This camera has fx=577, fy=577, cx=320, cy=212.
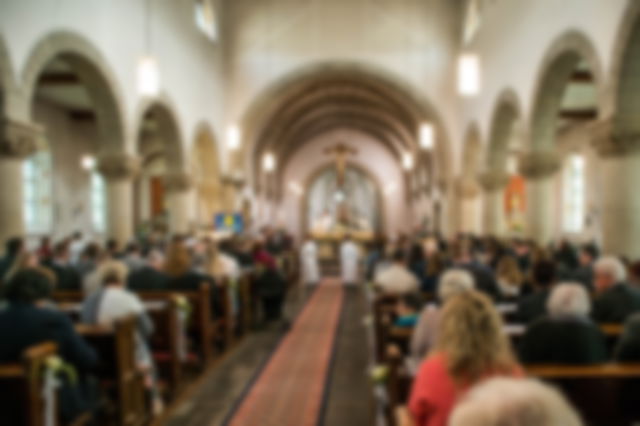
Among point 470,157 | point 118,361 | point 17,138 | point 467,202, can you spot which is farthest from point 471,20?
point 118,361

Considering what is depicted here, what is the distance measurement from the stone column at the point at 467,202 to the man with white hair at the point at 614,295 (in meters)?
12.3

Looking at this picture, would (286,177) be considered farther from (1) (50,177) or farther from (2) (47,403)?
(2) (47,403)

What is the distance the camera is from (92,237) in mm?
17984

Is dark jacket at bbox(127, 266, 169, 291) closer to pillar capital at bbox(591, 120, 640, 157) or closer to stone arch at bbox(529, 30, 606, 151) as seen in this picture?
pillar capital at bbox(591, 120, 640, 157)

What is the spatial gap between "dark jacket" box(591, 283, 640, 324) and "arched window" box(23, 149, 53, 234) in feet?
47.3

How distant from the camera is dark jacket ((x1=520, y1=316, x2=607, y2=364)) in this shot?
3490mm

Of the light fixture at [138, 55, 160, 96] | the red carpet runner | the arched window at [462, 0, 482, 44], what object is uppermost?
the arched window at [462, 0, 482, 44]

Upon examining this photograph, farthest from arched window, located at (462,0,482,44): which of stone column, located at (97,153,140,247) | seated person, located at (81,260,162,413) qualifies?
Answer: seated person, located at (81,260,162,413)

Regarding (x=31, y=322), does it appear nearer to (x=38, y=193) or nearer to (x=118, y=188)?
(x=118, y=188)

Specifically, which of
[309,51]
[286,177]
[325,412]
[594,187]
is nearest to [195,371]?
[325,412]

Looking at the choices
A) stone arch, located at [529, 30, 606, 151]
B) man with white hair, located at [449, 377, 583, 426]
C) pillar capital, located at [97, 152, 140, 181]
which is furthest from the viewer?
pillar capital, located at [97, 152, 140, 181]

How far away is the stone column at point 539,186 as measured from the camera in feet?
36.5

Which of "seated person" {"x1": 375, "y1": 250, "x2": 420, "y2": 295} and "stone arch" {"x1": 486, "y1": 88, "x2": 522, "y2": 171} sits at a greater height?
"stone arch" {"x1": 486, "y1": 88, "x2": 522, "y2": 171}

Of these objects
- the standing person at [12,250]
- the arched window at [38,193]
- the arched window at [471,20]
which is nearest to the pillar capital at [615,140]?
the standing person at [12,250]
